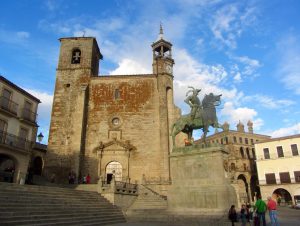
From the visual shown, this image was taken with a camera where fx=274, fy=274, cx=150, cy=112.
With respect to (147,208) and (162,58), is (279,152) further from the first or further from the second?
(147,208)

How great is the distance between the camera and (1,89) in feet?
65.0

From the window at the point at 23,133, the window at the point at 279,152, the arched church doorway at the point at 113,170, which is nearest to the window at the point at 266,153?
the window at the point at 279,152

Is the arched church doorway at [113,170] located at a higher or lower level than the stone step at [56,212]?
higher

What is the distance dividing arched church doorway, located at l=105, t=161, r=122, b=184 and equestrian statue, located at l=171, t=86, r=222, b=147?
14.2m

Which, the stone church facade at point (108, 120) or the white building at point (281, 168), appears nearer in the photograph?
the stone church facade at point (108, 120)

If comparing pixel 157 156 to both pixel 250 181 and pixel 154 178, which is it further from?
pixel 250 181

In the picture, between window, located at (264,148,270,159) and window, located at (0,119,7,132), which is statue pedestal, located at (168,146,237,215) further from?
window, located at (264,148,270,159)

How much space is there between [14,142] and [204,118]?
48.5 feet

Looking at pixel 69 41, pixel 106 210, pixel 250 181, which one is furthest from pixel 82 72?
pixel 250 181

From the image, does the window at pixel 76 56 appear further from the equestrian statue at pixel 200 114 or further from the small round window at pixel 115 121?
the equestrian statue at pixel 200 114

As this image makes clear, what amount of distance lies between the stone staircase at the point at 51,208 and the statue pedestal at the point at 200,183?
4301mm

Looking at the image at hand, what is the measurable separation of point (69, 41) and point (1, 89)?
13.5 meters

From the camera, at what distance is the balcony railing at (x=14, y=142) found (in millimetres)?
19281

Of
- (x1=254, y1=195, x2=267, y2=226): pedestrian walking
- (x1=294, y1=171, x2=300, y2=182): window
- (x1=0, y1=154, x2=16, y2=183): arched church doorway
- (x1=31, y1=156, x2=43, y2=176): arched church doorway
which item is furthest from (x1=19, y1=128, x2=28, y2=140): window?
(x1=294, y1=171, x2=300, y2=182): window
